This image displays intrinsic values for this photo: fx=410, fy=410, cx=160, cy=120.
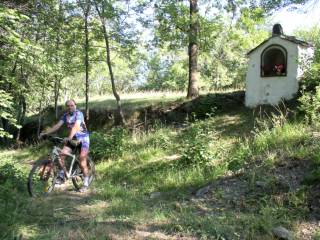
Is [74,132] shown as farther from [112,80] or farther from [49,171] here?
[112,80]

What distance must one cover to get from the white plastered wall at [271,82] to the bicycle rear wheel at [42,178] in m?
7.75

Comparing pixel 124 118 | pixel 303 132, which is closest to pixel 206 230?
pixel 303 132

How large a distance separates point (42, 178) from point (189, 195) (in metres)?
2.97

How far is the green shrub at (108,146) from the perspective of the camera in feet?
40.8

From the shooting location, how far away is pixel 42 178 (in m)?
8.27

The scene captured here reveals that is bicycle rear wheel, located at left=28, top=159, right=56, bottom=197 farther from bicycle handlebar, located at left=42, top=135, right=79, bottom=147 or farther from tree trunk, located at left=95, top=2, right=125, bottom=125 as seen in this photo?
tree trunk, located at left=95, top=2, right=125, bottom=125

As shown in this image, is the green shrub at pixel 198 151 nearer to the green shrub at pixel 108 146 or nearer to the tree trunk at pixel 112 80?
the green shrub at pixel 108 146

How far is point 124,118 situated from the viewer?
16000 millimetres

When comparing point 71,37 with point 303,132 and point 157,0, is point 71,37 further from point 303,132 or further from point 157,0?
point 303,132

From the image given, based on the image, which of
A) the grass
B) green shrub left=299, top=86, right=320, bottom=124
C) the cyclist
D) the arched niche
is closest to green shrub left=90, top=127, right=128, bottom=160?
the grass

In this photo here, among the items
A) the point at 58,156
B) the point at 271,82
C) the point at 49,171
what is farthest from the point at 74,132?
the point at 271,82

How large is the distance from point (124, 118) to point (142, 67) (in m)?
42.2

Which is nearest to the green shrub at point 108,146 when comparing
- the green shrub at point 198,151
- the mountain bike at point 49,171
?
the green shrub at point 198,151

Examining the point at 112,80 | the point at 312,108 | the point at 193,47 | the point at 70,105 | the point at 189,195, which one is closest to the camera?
the point at 189,195
